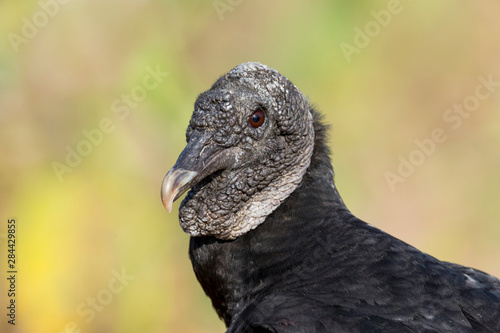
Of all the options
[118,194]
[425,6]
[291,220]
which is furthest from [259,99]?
[425,6]

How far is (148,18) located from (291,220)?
4.57 m

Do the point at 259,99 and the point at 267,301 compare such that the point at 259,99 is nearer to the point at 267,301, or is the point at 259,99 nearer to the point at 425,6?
the point at 267,301
